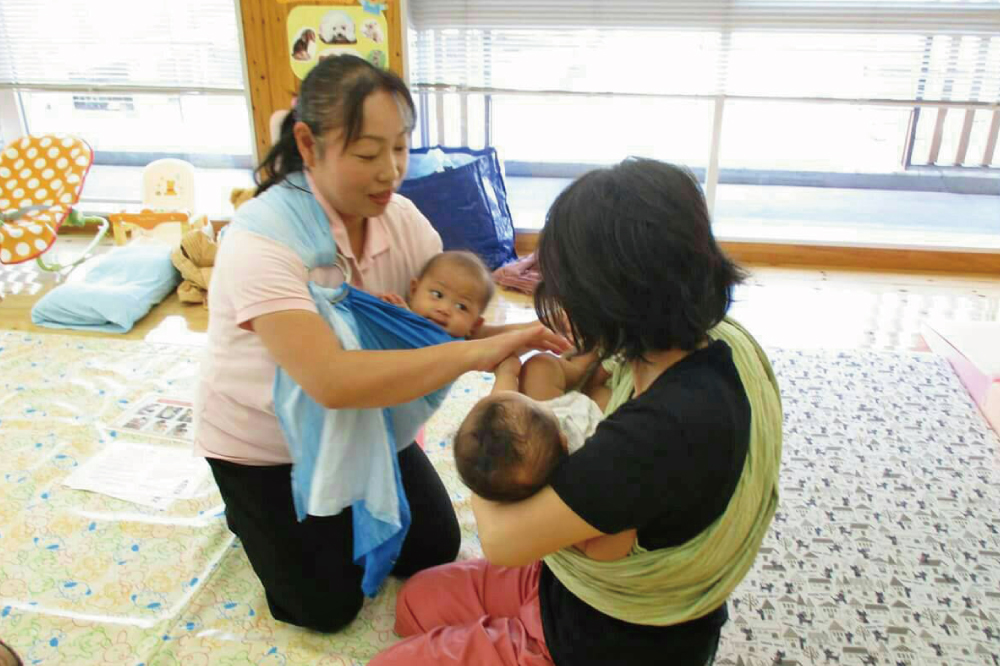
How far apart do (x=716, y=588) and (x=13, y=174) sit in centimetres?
406

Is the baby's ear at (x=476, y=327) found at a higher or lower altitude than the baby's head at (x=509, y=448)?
lower

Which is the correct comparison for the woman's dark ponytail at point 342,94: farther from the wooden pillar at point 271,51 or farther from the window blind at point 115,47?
the window blind at point 115,47

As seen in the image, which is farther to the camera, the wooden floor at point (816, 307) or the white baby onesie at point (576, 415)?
the wooden floor at point (816, 307)

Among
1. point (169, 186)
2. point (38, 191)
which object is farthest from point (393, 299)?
point (169, 186)

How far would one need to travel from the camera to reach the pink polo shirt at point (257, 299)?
4.10ft

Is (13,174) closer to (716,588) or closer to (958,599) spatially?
(716,588)

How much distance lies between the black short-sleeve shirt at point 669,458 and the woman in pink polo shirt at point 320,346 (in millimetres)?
384

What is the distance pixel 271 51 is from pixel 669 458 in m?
3.93

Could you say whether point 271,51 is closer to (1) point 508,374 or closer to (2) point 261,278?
(2) point 261,278

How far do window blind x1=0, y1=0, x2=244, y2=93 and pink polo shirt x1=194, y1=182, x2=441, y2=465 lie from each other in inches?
130

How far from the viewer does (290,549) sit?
1.54m

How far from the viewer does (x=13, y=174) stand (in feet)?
12.3

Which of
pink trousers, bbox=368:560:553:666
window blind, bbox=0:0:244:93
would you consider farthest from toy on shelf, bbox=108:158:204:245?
pink trousers, bbox=368:560:553:666

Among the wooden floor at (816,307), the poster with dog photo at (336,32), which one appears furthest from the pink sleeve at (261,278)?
the poster with dog photo at (336,32)
